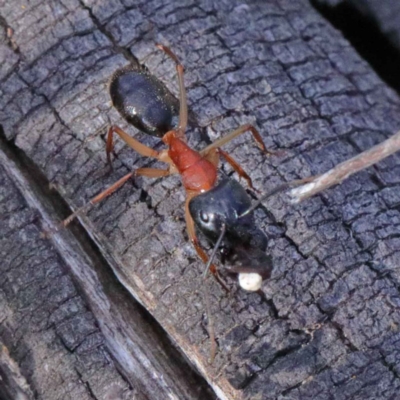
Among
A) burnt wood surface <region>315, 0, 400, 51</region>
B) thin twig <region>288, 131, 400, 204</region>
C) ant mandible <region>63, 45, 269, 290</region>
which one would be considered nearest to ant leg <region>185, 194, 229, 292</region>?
ant mandible <region>63, 45, 269, 290</region>

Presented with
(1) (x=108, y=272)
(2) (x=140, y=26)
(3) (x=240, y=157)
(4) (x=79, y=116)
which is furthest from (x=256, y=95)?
(1) (x=108, y=272)

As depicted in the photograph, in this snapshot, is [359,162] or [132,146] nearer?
[359,162]

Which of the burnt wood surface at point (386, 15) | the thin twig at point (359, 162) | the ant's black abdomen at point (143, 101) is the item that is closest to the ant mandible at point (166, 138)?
the ant's black abdomen at point (143, 101)

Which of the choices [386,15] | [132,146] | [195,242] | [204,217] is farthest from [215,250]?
[386,15]

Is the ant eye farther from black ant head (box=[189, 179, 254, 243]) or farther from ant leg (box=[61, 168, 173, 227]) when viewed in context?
ant leg (box=[61, 168, 173, 227])

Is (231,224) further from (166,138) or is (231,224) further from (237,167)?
(166,138)

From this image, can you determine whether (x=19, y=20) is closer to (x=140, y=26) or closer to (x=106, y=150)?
(x=140, y=26)
